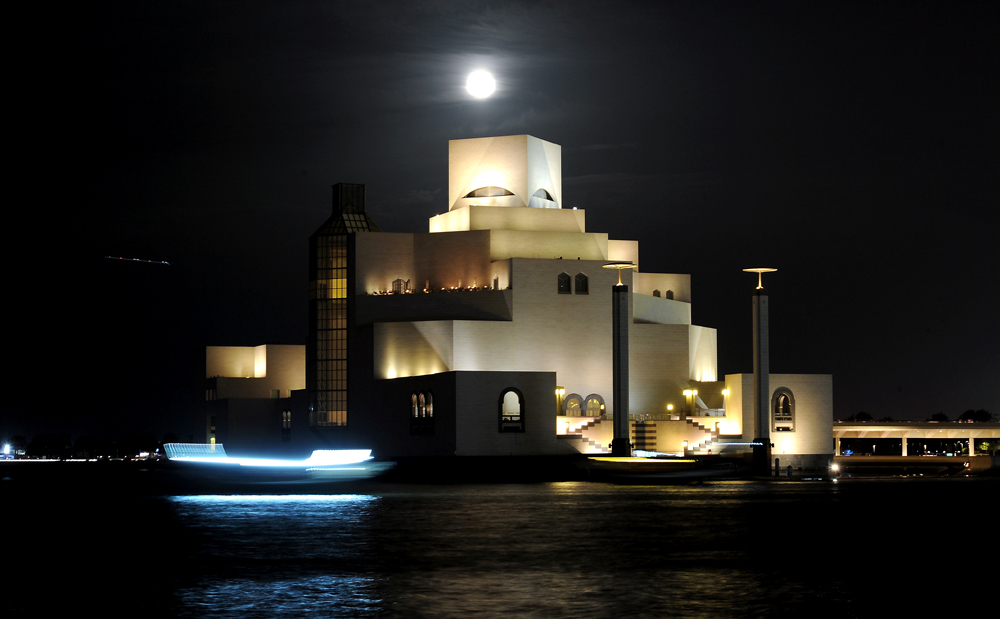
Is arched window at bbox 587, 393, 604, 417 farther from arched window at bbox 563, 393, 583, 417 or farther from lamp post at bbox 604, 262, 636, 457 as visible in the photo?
lamp post at bbox 604, 262, 636, 457

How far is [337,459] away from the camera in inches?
2501

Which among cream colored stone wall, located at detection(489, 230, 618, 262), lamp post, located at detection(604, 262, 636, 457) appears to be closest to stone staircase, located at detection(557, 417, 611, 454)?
lamp post, located at detection(604, 262, 636, 457)

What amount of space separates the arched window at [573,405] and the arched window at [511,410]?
6485 millimetres

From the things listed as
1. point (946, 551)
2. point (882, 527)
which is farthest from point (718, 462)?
point (946, 551)

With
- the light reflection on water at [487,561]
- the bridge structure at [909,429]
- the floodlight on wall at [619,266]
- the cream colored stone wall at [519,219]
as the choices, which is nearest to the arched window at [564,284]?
the floodlight on wall at [619,266]

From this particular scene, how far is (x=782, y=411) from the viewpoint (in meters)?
75.2

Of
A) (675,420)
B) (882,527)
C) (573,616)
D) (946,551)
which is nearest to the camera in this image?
(573,616)

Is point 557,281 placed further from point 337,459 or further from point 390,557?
point 390,557

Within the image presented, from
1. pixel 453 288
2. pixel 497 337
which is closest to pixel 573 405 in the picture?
pixel 497 337

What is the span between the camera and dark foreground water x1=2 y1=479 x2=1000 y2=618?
805 inches

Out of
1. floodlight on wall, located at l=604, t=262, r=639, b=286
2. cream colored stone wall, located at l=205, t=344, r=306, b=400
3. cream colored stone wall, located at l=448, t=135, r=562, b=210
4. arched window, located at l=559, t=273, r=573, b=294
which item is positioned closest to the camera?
floodlight on wall, located at l=604, t=262, r=639, b=286

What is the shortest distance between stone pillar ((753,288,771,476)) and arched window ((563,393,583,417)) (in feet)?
34.7

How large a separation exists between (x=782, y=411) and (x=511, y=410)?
17.2 meters

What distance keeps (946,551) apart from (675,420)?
43070mm
